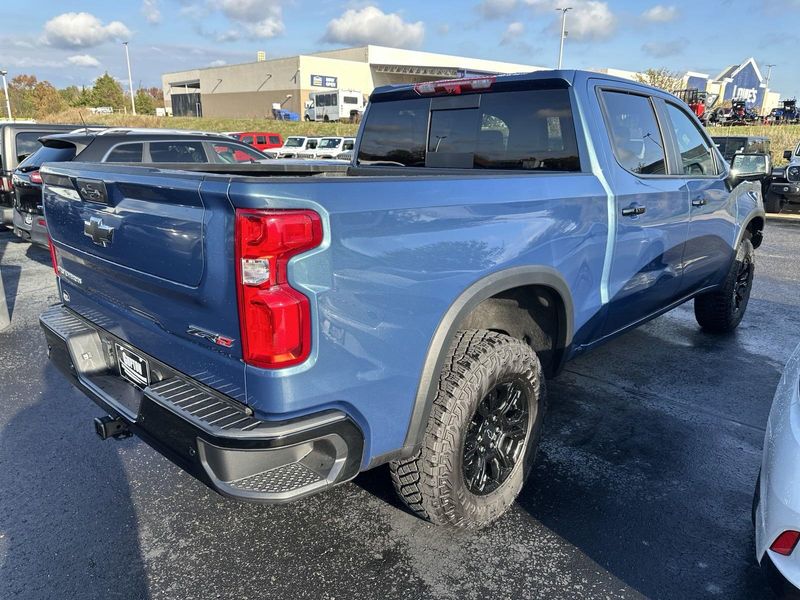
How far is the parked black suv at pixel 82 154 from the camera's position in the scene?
739 cm

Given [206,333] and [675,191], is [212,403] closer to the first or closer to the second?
[206,333]

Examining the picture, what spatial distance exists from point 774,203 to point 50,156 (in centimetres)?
1454

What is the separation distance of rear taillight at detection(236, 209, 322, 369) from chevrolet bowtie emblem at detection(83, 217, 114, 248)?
894 millimetres

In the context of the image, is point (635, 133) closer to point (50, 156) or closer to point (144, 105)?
point (50, 156)

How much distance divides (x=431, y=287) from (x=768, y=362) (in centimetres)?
396

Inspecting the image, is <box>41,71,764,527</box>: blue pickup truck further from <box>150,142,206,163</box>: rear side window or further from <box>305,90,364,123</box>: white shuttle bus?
<box>305,90,364,123</box>: white shuttle bus

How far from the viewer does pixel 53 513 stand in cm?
274

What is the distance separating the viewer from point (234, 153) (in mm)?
9008

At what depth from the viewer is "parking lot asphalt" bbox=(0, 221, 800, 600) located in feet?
7.64

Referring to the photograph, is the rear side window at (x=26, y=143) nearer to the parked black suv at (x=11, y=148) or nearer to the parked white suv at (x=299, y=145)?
the parked black suv at (x=11, y=148)

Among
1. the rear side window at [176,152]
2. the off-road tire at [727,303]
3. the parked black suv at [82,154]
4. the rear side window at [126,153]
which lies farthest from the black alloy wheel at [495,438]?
the rear side window at [176,152]

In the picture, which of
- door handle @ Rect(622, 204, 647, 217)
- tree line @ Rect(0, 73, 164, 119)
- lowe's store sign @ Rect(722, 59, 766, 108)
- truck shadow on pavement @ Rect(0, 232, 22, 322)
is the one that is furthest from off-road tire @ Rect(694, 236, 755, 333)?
lowe's store sign @ Rect(722, 59, 766, 108)

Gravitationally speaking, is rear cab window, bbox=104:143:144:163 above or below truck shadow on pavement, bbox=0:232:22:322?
above

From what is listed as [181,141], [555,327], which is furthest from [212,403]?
[181,141]
